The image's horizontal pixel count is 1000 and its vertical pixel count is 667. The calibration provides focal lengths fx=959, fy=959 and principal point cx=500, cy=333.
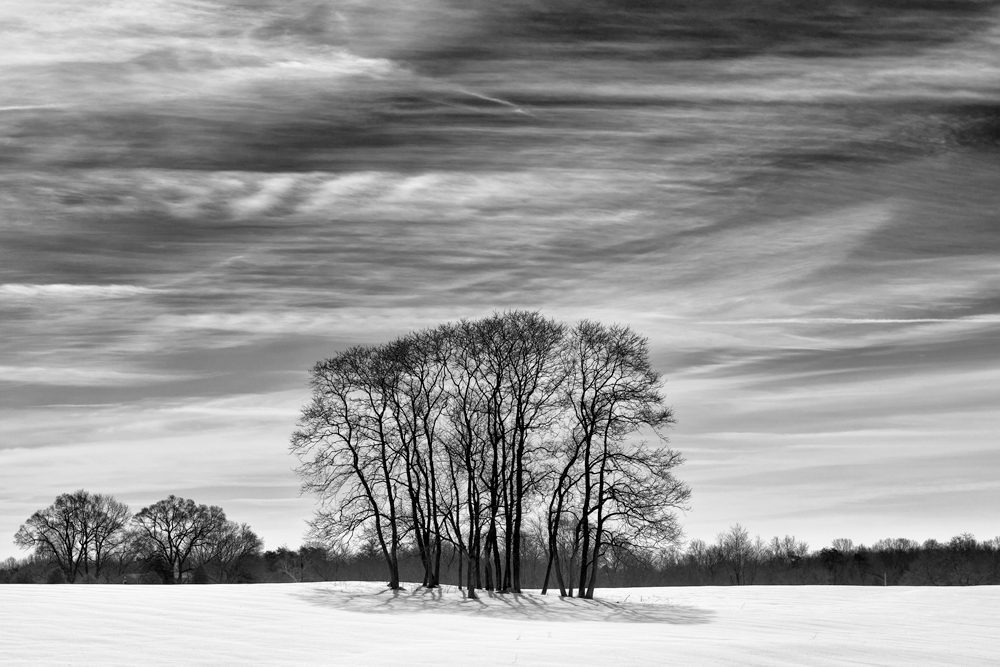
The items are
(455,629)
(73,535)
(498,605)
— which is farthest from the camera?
(73,535)

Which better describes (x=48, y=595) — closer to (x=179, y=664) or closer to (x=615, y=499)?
(x=179, y=664)

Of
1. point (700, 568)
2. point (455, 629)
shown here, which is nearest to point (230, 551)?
point (700, 568)

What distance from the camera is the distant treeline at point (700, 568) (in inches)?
3155

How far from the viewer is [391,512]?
42.4m

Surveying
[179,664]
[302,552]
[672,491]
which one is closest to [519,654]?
[179,664]

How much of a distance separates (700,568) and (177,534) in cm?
5914

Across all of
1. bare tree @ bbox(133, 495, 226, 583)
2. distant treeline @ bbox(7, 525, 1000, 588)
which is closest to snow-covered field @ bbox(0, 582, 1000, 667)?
distant treeline @ bbox(7, 525, 1000, 588)

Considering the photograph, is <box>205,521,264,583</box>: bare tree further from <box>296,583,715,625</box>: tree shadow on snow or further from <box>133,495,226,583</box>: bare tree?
<box>296,583,715,625</box>: tree shadow on snow

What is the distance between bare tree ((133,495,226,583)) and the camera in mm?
92669

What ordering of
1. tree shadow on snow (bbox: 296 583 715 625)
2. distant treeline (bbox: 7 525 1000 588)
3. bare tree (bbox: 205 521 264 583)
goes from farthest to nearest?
bare tree (bbox: 205 521 264 583), distant treeline (bbox: 7 525 1000 588), tree shadow on snow (bbox: 296 583 715 625)

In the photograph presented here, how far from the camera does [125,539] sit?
308ft

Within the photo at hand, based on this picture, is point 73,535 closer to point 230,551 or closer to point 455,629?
point 230,551

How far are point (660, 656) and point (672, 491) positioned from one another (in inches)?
846

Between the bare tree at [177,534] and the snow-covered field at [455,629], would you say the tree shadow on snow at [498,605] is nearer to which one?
the snow-covered field at [455,629]
